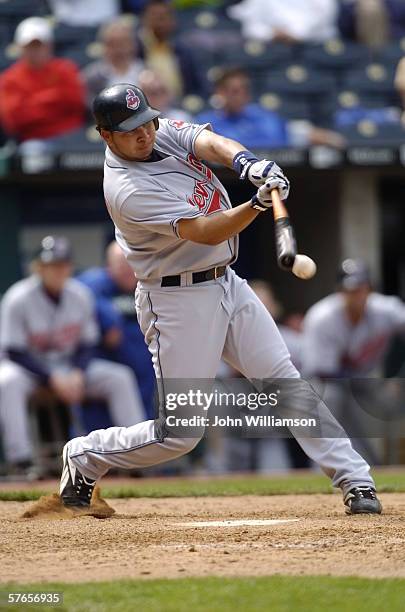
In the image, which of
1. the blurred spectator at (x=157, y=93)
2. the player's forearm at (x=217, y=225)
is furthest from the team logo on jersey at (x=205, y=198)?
the blurred spectator at (x=157, y=93)

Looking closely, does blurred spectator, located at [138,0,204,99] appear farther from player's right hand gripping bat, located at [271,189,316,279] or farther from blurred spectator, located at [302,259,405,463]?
player's right hand gripping bat, located at [271,189,316,279]

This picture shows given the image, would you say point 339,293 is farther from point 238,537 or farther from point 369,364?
point 238,537

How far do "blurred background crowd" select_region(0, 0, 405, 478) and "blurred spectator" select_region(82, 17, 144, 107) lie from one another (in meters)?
0.02

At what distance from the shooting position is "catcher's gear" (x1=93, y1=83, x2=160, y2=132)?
15.7ft

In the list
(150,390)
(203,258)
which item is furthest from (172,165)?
(150,390)

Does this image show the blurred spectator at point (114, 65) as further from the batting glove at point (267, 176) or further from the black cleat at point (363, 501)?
the black cleat at point (363, 501)

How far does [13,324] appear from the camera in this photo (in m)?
8.48

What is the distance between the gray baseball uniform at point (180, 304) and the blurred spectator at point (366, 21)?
286 inches

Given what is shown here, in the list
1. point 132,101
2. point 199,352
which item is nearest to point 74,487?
point 199,352

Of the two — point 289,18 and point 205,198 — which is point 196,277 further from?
point 289,18

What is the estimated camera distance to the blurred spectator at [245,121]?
979 centimetres

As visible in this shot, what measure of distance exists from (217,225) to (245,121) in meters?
5.42

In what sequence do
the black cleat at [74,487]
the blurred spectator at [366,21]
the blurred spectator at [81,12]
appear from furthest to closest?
the blurred spectator at [366,21] < the blurred spectator at [81,12] < the black cleat at [74,487]

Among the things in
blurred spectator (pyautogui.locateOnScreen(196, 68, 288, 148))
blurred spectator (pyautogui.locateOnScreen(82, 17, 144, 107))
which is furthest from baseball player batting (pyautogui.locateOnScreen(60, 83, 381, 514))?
blurred spectator (pyautogui.locateOnScreen(82, 17, 144, 107))
